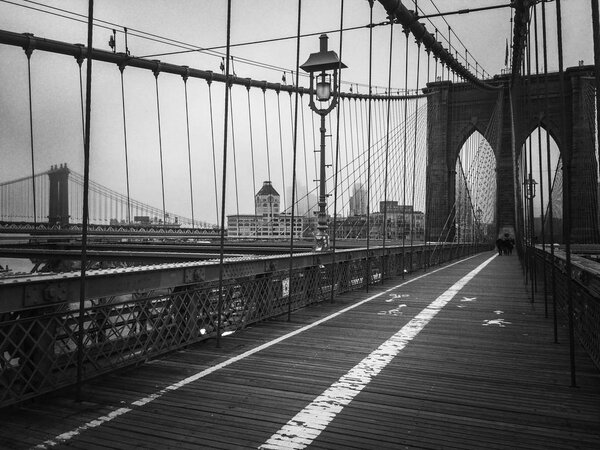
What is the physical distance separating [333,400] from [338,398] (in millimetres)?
59

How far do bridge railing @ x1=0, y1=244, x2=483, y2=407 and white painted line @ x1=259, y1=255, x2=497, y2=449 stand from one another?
5.11ft

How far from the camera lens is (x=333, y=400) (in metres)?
3.63

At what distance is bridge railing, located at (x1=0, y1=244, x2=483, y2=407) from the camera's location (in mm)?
3367

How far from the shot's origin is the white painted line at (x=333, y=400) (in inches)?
117

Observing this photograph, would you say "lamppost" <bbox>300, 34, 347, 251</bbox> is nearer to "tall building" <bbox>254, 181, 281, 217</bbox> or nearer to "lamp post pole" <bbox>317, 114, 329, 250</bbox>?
"lamp post pole" <bbox>317, 114, 329, 250</bbox>

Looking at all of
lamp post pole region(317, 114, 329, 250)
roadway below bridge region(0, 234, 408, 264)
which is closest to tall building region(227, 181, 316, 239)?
roadway below bridge region(0, 234, 408, 264)

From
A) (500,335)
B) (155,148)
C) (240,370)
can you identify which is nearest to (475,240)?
(155,148)

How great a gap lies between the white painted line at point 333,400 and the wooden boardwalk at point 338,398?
1 cm

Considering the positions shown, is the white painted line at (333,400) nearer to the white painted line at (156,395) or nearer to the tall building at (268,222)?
the white painted line at (156,395)

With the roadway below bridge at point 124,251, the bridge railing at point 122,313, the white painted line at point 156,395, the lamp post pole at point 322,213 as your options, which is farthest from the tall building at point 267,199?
the white painted line at point 156,395

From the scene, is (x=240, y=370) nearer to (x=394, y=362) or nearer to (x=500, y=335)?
(x=394, y=362)

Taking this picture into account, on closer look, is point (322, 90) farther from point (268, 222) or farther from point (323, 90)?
point (268, 222)

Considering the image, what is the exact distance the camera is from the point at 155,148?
2483 centimetres

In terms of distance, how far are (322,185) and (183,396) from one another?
6152 millimetres
